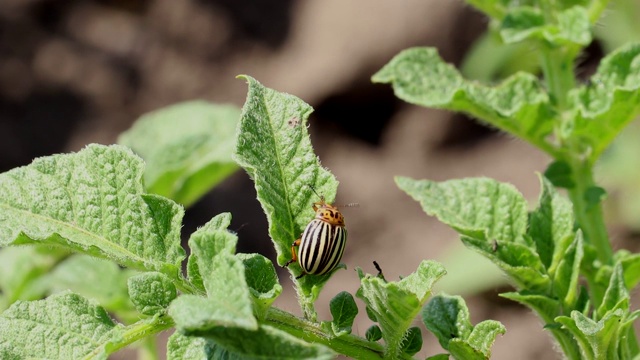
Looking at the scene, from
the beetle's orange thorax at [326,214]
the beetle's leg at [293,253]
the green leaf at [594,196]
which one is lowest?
the beetle's leg at [293,253]

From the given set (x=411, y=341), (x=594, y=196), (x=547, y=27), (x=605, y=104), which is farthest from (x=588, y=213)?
(x=411, y=341)

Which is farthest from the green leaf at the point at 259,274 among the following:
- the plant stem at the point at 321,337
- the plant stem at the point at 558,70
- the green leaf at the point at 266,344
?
the plant stem at the point at 558,70

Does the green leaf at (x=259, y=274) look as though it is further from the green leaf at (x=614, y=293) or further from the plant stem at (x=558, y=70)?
the plant stem at (x=558, y=70)

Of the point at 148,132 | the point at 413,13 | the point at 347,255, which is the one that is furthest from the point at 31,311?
the point at 413,13

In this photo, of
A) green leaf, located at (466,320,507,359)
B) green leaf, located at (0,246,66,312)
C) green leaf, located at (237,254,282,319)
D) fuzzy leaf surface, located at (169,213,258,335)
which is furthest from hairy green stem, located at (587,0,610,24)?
green leaf, located at (0,246,66,312)

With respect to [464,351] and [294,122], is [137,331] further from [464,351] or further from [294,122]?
[464,351]

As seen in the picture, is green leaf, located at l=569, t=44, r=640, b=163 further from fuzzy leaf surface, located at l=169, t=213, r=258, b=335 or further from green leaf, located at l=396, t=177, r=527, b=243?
fuzzy leaf surface, located at l=169, t=213, r=258, b=335
